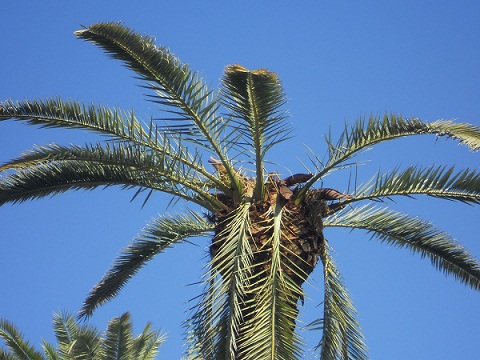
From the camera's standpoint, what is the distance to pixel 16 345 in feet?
60.6

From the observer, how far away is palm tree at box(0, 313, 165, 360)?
1783cm

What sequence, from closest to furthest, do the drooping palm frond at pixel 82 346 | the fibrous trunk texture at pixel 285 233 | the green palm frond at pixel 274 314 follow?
1. the green palm frond at pixel 274 314
2. the fibrous trunk texture at pixel 285 233
3. the drooping palm frond at pixel 82 346

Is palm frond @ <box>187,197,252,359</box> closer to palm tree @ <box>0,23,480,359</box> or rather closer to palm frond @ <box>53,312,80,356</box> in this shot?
palm tree @ <box>0,23,480,359</box>

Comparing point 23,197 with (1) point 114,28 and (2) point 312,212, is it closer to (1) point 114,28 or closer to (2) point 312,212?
(1) point 114,28

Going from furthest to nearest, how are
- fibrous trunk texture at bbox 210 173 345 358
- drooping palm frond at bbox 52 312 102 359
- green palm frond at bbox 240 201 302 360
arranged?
drooping palm frond at bbox 52 312 102 359, fibrous trunk texture at bbox 210 173 345 358, green palm frond at bbox 240 201 302 360

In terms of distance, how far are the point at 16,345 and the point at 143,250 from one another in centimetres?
580

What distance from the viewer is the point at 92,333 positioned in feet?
58.9

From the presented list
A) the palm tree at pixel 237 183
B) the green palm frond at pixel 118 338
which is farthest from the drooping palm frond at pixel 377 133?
the green palm frond at pixel 118 338

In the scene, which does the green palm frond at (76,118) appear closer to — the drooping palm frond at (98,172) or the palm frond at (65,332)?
the drooping palm frond at (98,172)

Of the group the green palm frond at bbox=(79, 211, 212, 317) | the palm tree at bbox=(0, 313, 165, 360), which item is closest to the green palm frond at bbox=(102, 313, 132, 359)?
the palm tree at bbox=(0, 313, 165, 360)

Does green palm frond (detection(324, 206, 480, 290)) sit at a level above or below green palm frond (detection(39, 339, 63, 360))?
above

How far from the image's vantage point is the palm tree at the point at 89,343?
17.8 metres

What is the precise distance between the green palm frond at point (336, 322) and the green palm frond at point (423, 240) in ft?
4.04

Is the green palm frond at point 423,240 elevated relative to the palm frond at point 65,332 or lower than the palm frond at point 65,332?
elevated
